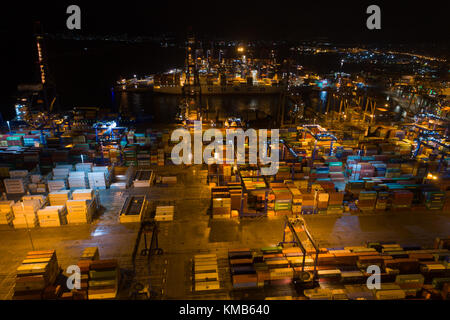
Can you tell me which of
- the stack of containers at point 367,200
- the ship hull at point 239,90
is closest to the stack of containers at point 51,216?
the stack of containers at point 367,200

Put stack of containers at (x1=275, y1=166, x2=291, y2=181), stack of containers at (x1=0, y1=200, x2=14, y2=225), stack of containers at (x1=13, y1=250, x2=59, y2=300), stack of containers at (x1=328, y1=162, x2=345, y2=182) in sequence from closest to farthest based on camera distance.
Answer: stack of containers at (x1=13, y1=250, x2=59, y2=300), stack of containers at (x1=0, y1=200, x2=14, y2=225), stack of containers at (x1=275, y1=166, x2=291, y2=181), stack of containers at (x1=328, y1=162, x2=345, y2=182)

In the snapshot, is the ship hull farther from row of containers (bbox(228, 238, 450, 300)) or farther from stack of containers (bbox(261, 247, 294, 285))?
row of containers (bbox(228, 238, 450, 300))

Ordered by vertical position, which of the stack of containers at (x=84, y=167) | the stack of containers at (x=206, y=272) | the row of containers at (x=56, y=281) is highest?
Answer: the stack of containers at (x=84, y=167)

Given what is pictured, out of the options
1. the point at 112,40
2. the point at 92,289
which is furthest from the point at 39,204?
the point at 112,40

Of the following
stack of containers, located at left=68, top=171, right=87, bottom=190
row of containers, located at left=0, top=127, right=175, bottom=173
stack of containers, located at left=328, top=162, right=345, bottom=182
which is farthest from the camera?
row of containers, located at left=0, top=127, right=175, bottom=173

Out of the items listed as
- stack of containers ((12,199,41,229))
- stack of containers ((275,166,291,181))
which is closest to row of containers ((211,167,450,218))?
stack of containers ((275,166,291,181))

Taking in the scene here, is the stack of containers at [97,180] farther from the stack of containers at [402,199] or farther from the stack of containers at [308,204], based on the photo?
the stack of containers at [402,199]

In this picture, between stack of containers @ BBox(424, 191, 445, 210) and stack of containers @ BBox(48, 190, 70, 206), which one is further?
stack of containers @ BBox(424, 191, 445, 210)
